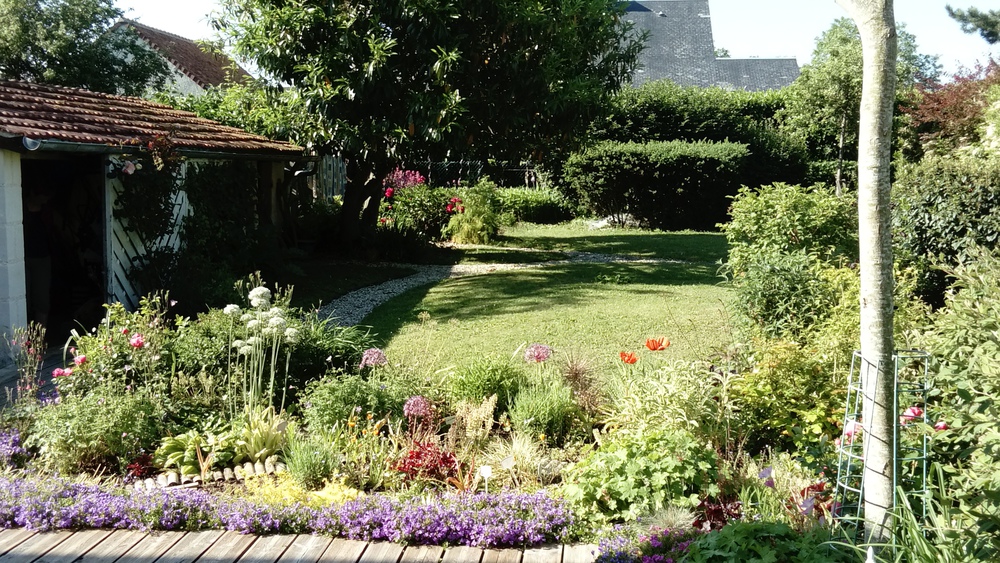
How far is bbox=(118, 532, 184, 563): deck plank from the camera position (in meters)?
3.57

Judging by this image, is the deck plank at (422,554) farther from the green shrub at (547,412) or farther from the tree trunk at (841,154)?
the tree trunk at (841,154)

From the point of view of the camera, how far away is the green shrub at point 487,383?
5.41 meters

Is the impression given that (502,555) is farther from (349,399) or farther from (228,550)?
(349,399)

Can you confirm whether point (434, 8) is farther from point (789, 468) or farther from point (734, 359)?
point (789, 468)

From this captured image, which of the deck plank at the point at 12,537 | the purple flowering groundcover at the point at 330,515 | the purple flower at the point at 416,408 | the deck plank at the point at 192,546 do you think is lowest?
the deck plank at the point at 12,537

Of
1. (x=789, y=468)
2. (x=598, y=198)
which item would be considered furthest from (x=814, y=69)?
(x=789, y=468)

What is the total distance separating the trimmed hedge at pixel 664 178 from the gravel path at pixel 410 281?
562cm

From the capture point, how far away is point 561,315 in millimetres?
9734

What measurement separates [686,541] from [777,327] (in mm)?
3267

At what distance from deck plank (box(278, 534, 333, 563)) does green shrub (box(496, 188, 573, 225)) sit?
60.2 ft

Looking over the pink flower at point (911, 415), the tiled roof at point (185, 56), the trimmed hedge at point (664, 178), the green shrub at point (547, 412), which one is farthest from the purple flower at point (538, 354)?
the tiled roof at point (185, 56)

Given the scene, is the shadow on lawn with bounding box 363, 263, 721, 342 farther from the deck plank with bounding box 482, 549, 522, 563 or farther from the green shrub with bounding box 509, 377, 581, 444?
the deck plank with bounding box 482, 549, 522, 563

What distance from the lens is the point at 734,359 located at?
5625 mm

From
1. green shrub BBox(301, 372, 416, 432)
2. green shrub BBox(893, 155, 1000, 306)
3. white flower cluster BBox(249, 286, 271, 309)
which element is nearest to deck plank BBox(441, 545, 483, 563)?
green shrub BBox(301, 372, 416, 432)
